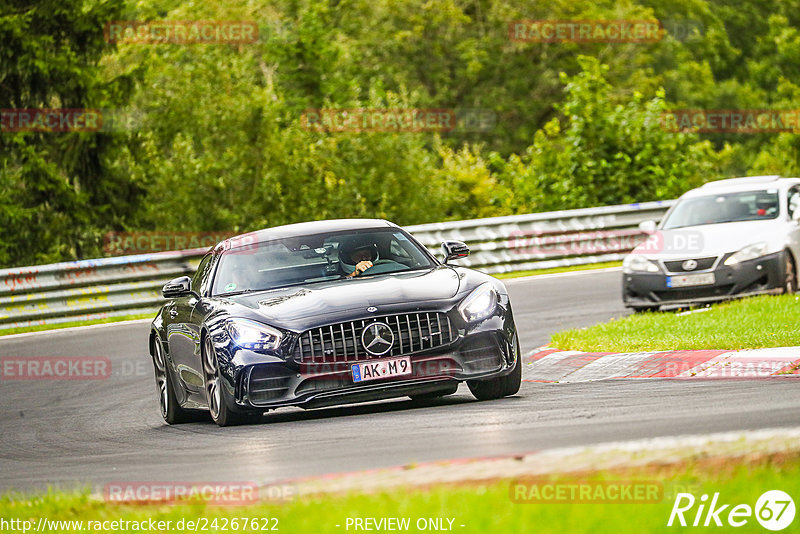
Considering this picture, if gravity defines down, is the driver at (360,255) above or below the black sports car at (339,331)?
above

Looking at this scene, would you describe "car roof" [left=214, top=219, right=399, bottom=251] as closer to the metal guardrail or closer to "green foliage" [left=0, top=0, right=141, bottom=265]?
the metal guardrail

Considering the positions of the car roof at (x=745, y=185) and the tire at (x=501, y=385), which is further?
the car roof at (x=745, y=185)

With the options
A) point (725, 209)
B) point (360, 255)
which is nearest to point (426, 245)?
point (725, 209)

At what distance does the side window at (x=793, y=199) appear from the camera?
1741 centimetres

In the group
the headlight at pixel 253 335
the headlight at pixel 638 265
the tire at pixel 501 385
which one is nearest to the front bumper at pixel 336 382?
the headlight at pixel 253 335

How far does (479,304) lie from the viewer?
392 inches

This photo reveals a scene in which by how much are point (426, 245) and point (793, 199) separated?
795 centimetres

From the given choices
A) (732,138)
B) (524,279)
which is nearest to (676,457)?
(524,279)

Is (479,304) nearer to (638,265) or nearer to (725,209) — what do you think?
(638,265)

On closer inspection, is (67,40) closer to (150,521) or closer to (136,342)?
(136,342)

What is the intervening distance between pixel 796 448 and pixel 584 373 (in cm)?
601

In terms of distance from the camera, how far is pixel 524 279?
906 inches

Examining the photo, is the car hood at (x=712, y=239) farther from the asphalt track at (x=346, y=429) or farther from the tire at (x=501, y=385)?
the tire at (x=501, y=385)

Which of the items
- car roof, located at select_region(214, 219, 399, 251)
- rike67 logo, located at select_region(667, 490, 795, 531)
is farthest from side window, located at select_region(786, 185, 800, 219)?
rike67 logo, located at select_region(667, 490, 795, 531)
